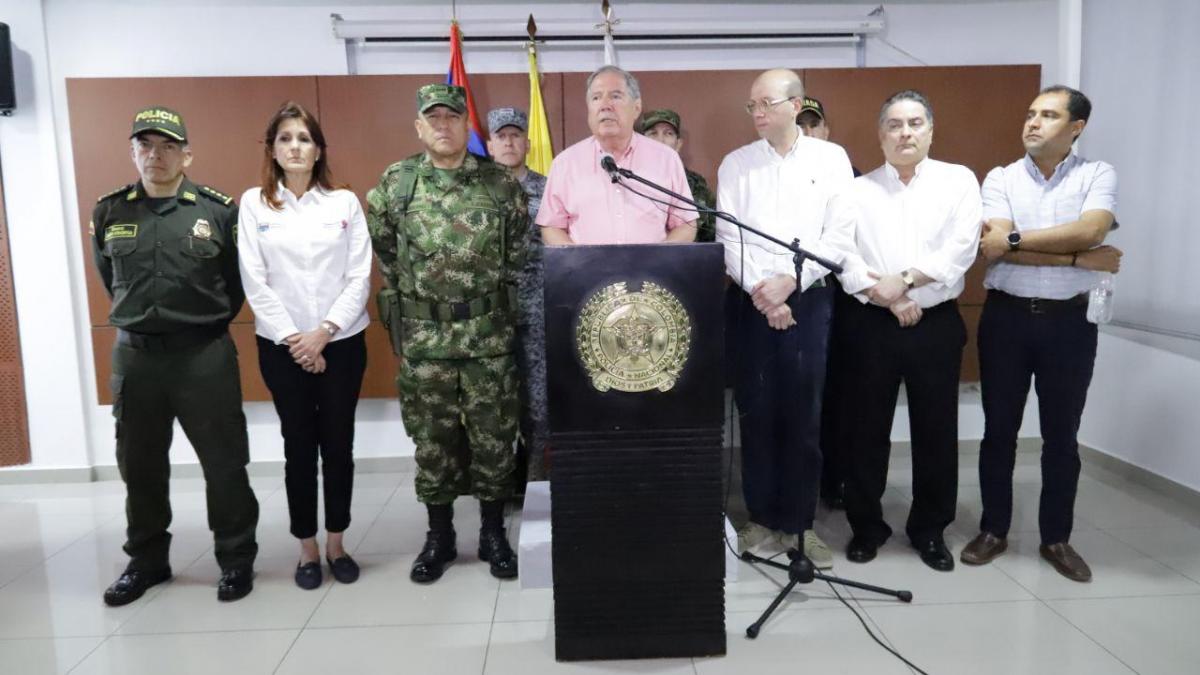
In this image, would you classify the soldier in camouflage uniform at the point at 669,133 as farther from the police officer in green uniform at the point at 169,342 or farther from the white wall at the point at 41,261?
the white wall at the point at 41,261

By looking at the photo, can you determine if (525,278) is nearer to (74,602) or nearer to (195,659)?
(195,659)

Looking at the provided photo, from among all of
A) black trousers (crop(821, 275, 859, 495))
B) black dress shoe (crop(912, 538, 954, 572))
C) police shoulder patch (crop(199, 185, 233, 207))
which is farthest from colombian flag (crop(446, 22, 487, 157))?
black dress shoe (crop(912, 538, 954, 572))

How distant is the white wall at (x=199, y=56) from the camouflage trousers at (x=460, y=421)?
1.88 metres

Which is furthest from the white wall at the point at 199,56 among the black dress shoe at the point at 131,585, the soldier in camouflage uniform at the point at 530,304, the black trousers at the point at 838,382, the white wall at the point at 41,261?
the black trousers at the point at 838,382

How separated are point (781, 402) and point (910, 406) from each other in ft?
1.71

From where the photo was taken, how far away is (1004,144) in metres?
4.06

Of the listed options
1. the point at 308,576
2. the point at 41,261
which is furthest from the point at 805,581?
the point at 41,261

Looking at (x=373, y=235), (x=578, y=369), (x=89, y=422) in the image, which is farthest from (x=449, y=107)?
(x=89, y=422)

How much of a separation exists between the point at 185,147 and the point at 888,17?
362cm

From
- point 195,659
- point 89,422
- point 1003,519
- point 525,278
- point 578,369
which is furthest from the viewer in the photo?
point 89,422

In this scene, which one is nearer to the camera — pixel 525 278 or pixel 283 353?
pixel 283 353

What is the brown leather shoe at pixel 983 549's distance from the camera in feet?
9.34

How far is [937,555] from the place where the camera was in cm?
283

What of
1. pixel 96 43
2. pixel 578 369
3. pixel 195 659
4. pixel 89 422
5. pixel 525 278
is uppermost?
pixel 96 43
